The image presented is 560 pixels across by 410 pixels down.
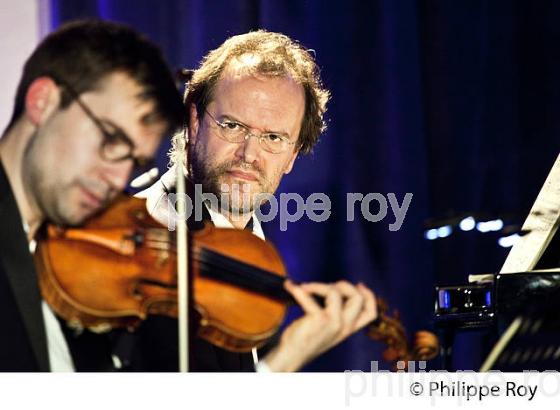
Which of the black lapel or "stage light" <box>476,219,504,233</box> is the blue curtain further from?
the black lapel

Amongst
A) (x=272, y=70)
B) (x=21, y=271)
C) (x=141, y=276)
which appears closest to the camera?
(x=141, y=276)

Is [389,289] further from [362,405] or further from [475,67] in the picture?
[475,67]

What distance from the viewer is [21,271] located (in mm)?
2418

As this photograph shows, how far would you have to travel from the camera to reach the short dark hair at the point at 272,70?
251 cm

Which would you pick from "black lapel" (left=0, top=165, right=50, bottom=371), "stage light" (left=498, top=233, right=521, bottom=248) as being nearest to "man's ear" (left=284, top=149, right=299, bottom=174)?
"stage light" (left=498, top=233, right=521, bottom=248)

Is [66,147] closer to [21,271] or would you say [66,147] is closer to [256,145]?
[21,271]

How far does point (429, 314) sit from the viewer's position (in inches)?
101

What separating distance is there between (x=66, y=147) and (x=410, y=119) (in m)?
0.96

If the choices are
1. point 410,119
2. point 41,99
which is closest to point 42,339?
point 41,99

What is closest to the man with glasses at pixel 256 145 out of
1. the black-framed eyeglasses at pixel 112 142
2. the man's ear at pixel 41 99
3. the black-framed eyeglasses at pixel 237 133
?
the black-framed eyeglasses at pixel 237 133

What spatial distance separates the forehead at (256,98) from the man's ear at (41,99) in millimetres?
428

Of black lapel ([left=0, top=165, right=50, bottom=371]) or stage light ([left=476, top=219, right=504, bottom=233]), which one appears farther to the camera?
stage light ([left=476, top=219, right=504, bottom=233])

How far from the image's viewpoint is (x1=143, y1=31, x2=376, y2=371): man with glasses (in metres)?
2.50

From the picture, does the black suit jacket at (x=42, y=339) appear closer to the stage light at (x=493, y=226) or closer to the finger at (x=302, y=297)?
the finger at (x=302, y=297)
